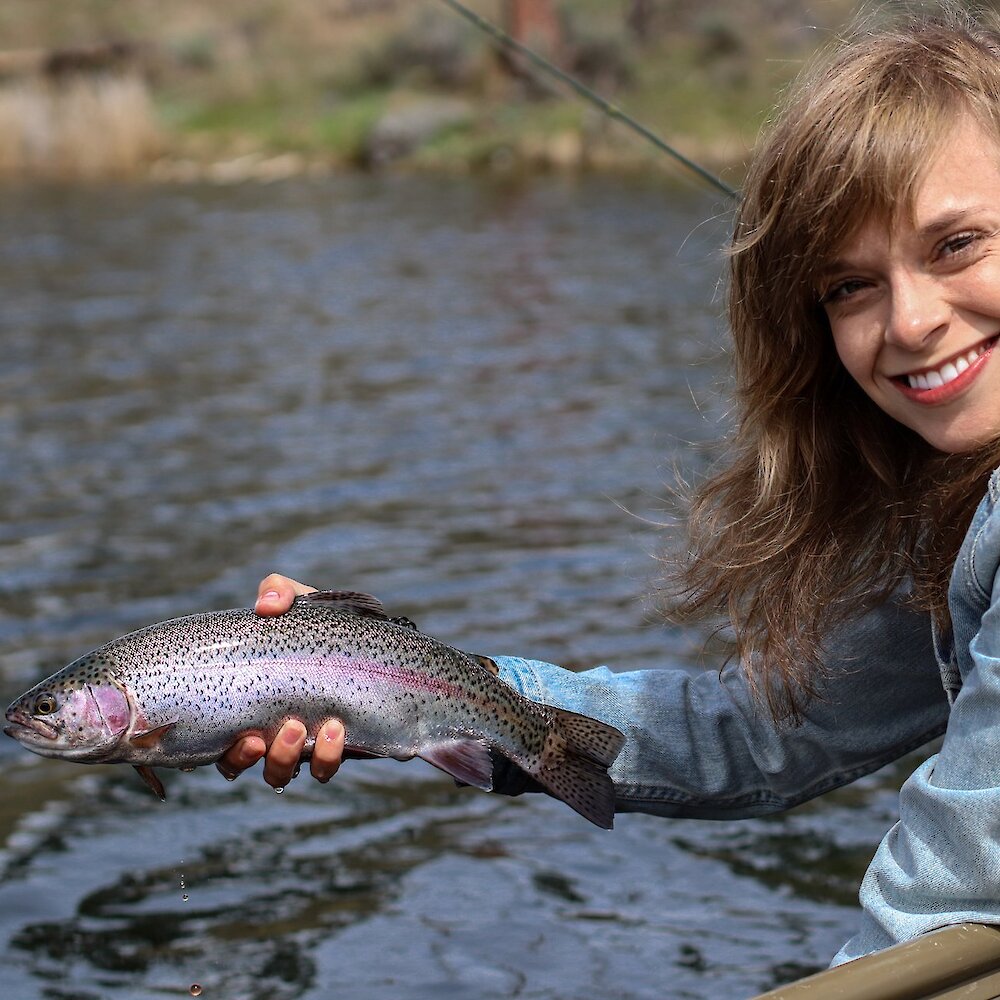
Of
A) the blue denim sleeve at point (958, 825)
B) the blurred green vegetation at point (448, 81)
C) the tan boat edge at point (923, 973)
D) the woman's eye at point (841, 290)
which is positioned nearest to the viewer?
the tan boat edge at point (923, 973)

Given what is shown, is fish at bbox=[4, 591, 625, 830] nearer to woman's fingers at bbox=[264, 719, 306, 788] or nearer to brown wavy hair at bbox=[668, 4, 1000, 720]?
woman's fingers at bbox=[264, 719, 306, 788]

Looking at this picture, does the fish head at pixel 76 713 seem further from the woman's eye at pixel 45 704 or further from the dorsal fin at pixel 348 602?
the dorsal fin at pixel 348 602

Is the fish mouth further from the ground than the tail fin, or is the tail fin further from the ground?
the fish mouth

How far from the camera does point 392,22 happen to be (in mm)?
40125

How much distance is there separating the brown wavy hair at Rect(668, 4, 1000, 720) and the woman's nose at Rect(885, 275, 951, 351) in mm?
109

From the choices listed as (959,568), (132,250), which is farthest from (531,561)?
(132,250)

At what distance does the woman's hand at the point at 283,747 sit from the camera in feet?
8.93

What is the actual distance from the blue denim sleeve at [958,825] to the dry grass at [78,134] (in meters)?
25.0

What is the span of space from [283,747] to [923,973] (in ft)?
3.51

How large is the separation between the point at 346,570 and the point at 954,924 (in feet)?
16.7

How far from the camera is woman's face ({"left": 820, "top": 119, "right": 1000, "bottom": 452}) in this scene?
2449 millimetres

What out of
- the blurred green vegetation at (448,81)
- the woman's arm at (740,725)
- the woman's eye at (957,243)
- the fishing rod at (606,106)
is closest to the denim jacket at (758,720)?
the woman's arm at (740,725)

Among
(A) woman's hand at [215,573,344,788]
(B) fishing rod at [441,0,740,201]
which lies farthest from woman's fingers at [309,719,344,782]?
(B) fishing rod at [441,0,740,201]

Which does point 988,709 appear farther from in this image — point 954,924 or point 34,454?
point 34,454
